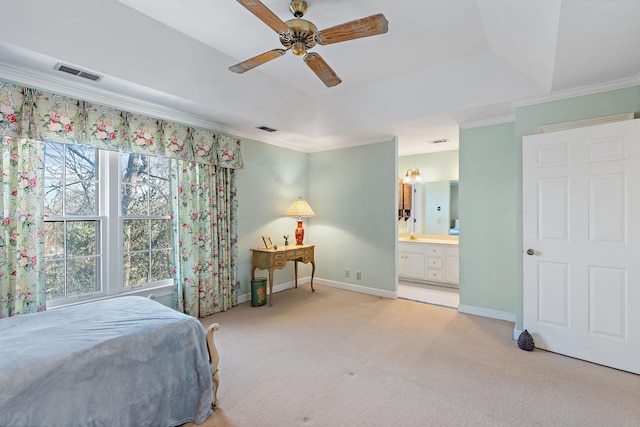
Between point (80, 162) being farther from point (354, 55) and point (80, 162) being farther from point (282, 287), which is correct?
point (282, 287)

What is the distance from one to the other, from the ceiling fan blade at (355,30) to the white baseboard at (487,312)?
11.3 ft

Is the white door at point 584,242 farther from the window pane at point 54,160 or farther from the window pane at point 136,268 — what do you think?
the window pane at point 54,160

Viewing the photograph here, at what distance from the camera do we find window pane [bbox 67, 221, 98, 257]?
2.85 m

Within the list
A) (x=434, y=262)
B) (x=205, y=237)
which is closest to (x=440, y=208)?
(x=434, y=262)

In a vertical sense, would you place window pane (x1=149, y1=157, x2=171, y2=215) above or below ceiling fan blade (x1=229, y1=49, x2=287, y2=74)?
below

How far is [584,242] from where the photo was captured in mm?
2645

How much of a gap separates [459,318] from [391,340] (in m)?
1.16

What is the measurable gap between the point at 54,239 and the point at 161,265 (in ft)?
3.41

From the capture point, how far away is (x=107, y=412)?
1529 millimetres

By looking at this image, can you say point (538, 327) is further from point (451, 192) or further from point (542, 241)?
point (451, 192)

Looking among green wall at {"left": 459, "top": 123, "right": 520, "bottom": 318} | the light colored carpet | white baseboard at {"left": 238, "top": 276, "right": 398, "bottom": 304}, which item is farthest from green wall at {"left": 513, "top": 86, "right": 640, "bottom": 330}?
white baseboard at {"left": 238, "top": 276, "right": 398, "bottom": 304}

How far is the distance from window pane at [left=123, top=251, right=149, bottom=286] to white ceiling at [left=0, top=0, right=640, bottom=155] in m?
1.67

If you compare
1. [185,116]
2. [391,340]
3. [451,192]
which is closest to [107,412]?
[391,340]

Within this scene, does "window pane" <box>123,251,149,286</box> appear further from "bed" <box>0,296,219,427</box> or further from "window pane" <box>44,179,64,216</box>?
"bed" <box>0,296,219,427</box>
